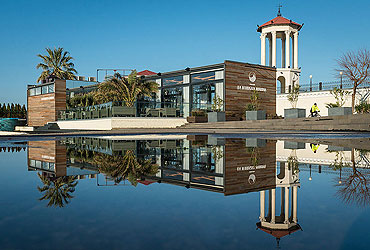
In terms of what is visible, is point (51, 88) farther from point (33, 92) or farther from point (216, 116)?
point (216, 116)

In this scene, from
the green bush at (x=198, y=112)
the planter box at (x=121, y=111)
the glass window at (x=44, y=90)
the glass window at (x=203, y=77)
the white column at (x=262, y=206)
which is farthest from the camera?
the glass window at (x=44, y=90)

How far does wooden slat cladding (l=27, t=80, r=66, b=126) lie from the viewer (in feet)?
116

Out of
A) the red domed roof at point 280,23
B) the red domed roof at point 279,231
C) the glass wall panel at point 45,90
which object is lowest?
the red domed roof at point 279,231

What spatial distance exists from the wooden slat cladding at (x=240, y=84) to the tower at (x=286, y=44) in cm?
680

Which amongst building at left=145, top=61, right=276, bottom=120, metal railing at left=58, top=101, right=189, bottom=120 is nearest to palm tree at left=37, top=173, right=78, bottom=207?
metal railing at left=58, top=101, right=189, bottom=120

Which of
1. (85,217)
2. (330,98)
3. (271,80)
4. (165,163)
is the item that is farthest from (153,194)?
(330,98)

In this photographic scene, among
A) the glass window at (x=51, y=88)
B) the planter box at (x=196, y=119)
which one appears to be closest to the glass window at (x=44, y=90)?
the glass window at (x=51, y=88)

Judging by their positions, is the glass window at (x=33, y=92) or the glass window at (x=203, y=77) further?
the glass window at (x=33, y=92)

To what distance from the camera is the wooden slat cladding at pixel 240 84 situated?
94.3 feet

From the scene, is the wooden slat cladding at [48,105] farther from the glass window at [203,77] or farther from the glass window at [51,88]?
the glass window at [203,77]

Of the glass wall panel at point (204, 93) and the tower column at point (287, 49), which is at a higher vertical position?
the tower column at point (287, 49)

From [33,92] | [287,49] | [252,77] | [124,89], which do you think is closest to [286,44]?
[287,49]

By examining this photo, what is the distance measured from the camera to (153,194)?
8.31ft

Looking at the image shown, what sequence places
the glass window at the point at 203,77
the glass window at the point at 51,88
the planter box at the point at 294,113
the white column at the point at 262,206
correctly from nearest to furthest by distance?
the white column at the point at 262,206, the planter box at the point at 294,113, the glass window at the point at 203,77, the glass window at the point at 51,88
